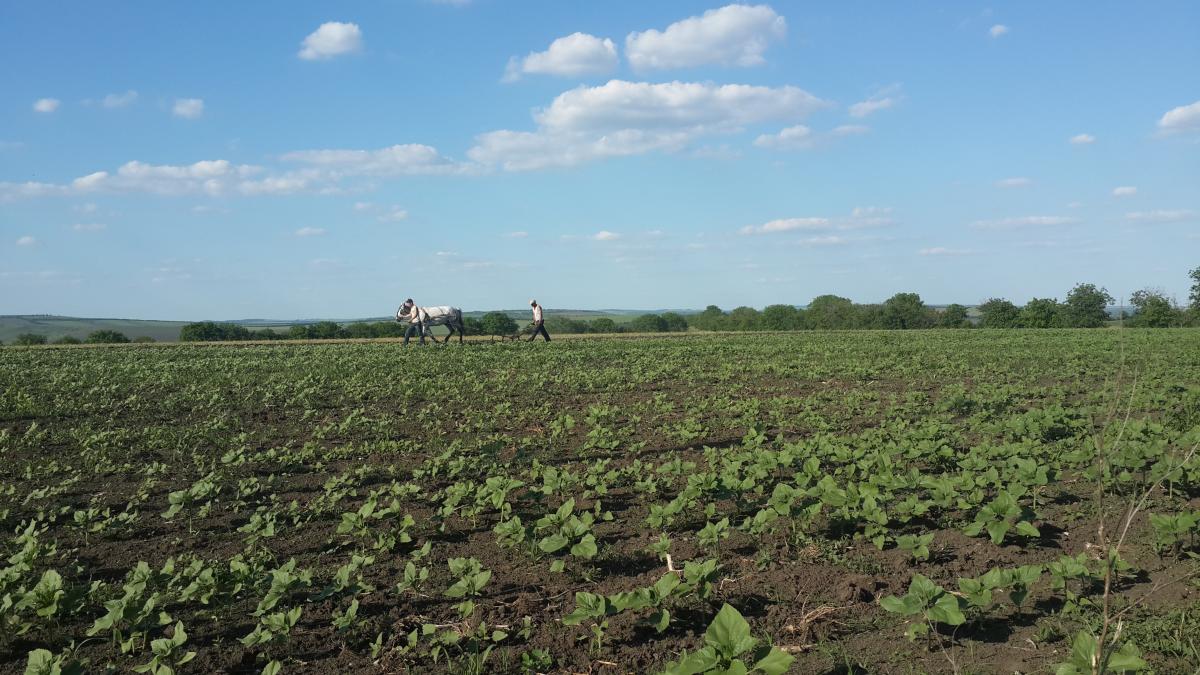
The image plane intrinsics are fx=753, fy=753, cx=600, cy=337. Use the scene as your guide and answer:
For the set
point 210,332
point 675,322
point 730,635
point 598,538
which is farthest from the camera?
point 675,322

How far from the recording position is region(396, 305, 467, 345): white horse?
90.1 feet

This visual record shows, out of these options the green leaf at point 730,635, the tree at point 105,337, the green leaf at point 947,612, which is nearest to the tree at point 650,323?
the tree at point 105,337

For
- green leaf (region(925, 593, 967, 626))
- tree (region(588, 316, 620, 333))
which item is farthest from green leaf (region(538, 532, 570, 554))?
tree (region(588, 316, 620, 333))

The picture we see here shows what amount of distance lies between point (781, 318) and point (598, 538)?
54.3 meters

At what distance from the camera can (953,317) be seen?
57.7 metres

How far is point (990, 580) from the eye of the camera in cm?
394

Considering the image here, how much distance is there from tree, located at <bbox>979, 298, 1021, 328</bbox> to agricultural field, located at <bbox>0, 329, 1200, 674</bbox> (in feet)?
159

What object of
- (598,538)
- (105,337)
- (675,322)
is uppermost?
(675,322)

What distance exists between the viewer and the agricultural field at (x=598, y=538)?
3.92 m

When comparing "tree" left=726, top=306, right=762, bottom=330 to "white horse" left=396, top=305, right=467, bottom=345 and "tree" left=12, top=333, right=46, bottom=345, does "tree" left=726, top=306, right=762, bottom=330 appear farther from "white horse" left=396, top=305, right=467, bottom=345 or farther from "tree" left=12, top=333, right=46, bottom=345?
"tree" left=12, top=333, right=46, bottom=345

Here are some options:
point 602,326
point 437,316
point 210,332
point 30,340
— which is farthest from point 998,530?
point 602,326

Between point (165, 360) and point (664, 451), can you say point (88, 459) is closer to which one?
point (664, 451)

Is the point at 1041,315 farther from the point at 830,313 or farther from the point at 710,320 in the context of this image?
the point at 710,320

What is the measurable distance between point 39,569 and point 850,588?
550 centimetres
